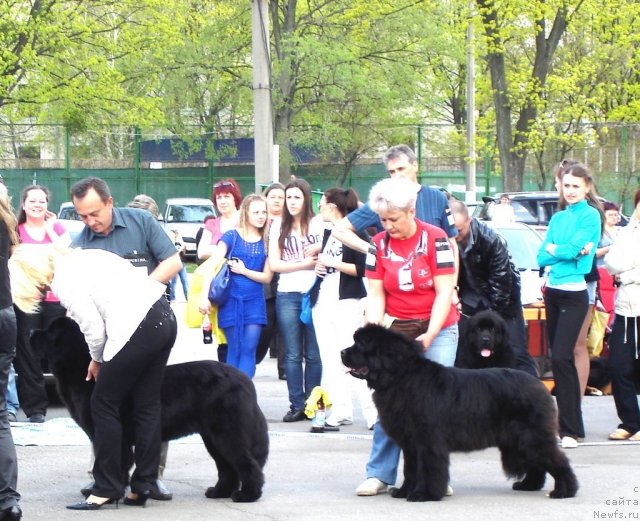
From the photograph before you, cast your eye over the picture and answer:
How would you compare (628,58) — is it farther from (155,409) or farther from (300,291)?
(155,409)

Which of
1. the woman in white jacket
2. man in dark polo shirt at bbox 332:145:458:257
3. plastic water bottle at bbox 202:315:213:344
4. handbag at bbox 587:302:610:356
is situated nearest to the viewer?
man in dark polo shirt at bbox 332:145:458:257

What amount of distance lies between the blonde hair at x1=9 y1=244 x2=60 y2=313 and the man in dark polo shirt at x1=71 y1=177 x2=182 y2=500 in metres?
0.43

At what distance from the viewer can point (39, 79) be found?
30.8 meters

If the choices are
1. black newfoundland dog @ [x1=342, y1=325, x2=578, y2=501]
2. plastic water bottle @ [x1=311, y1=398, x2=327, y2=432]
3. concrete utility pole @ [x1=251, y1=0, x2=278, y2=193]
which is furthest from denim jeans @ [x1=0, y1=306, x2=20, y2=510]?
concrete utility pole @ [x1=251, y1=0, x2=278, y2=193]

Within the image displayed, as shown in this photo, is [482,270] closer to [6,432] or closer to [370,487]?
[370,487]

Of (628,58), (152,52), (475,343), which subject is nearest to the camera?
(475,343)

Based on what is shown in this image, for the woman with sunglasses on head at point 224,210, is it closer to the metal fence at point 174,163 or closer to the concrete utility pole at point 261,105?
the concrete utility pole at point 261,105

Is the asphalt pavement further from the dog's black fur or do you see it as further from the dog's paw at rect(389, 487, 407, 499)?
the dog's black fur

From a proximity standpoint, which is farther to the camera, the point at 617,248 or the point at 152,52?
the point at 152,52

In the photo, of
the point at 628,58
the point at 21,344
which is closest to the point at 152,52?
the point at 628,58

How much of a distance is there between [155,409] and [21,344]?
3800 millimetres

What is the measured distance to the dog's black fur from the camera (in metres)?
9.24

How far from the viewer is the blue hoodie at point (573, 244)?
9008 millimetres

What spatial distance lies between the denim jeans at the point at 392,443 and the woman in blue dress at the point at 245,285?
92.4 inches
